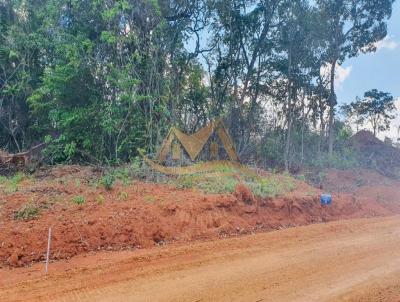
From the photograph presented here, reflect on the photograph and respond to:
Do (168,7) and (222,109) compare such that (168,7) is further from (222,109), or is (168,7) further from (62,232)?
(62,232)

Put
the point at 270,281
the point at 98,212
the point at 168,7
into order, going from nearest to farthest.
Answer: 1. the point at 270,281
2. the point at 98,212
3. the point at 168,7

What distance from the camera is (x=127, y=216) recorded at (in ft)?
22.3

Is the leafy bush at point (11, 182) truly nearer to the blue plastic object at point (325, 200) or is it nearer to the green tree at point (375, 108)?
the blue plastic object at point (325, 200)

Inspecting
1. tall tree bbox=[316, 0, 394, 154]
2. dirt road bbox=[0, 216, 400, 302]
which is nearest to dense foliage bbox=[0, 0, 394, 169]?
tall tree bbox=[316, 0, 394, 154]

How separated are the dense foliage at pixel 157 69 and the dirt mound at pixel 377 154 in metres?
3.72

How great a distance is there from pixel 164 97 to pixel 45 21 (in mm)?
4899

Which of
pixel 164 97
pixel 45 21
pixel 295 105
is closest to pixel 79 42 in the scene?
pixel 45 21

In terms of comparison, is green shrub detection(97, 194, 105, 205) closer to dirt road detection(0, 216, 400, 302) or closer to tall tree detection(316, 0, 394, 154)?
dirt road detection(0, 216, 400, 302)

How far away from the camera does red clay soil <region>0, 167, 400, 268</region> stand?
575 cm

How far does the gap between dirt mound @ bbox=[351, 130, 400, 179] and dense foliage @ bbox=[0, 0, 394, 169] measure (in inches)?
146

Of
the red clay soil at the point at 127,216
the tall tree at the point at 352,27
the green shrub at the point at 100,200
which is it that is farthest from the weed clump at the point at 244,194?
the tall tree at the point at 352,27

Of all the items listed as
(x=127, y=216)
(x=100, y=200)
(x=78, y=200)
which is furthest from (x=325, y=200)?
(x=78, y=200)

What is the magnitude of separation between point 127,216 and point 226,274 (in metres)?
2.58

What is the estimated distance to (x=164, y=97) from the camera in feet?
37.4
